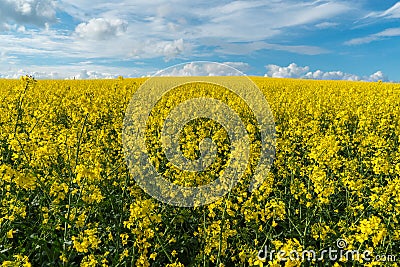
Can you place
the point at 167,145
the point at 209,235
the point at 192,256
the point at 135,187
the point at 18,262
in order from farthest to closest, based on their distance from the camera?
1. the point at 167,145
2. the point at 135,187
3. the point at 192,256
4. the point at 209,235
5. the point at 18,262

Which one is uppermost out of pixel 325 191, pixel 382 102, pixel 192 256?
pixel 382 102

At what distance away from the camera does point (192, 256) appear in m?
3.72

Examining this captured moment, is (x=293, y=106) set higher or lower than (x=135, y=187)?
higher

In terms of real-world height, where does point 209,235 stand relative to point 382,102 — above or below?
below

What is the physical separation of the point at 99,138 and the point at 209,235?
2938 mm

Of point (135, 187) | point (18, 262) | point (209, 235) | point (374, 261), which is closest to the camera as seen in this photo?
point (18, 262)

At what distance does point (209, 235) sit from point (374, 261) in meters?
1.37

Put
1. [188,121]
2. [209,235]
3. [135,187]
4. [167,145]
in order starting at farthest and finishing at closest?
[188,121], [167,145], [135,187], [209,235]

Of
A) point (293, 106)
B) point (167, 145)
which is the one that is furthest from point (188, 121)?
point (293, 106)

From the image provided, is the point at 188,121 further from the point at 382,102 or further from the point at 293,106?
the point at 382,102

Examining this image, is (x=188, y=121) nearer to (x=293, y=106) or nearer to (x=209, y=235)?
(x=293, y=106)

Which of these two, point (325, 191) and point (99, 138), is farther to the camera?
point (99, 138)

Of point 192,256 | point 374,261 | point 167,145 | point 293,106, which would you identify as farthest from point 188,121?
point 374,261

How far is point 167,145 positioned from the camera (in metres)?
5.52
